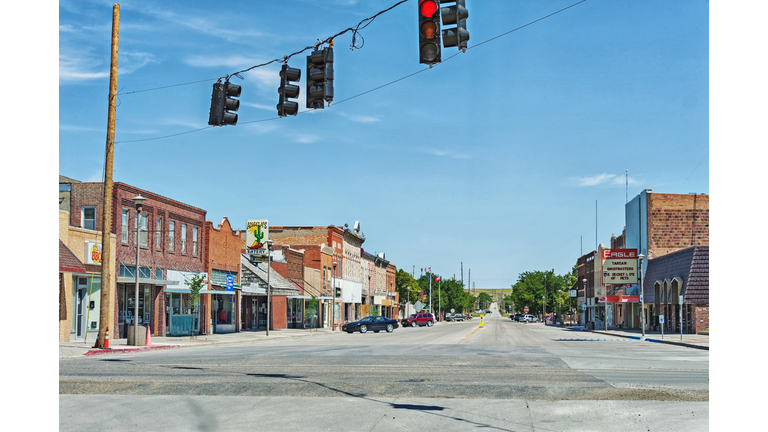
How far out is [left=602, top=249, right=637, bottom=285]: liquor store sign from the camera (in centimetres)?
6631

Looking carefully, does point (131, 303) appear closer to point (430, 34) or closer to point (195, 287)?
point (195, 287)

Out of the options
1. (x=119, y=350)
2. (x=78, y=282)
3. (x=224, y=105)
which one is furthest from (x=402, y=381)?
(x=78, y=282)

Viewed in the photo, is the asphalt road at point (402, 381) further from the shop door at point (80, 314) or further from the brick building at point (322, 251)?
the brick building at point (322, 251)

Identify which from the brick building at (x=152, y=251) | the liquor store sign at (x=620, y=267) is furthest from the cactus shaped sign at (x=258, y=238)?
the liquor store sign at (x=620, y=267)

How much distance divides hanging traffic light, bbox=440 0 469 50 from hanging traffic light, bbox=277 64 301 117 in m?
5.08

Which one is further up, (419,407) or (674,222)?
(674,222)

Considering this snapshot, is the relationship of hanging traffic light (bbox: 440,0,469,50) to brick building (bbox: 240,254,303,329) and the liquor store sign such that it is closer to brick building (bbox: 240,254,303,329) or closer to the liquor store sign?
brick building (bbox: 240,254,303,329)

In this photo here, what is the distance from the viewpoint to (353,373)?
17.9 meters

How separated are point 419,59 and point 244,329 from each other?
4415 centimetres

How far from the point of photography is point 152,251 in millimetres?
38406

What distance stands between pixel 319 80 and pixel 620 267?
5831 centimetres

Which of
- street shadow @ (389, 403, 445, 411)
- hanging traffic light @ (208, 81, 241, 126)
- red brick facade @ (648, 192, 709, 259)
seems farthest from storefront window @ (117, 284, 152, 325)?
red brick facade @ (648, 192, 709, 259)

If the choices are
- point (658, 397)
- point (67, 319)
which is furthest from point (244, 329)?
point (658, 397)

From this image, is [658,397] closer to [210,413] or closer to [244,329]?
[210,413]
